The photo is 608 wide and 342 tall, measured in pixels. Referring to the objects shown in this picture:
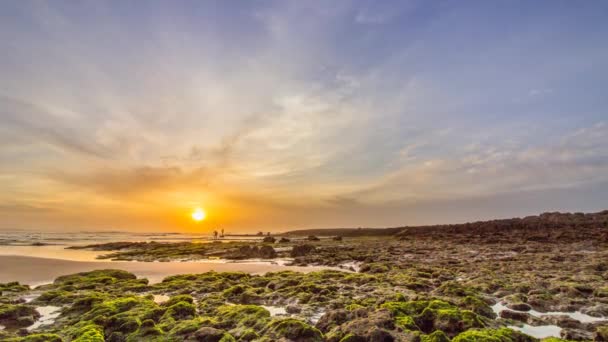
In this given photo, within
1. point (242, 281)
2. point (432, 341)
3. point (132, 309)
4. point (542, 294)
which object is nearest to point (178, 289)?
point (242, 281)

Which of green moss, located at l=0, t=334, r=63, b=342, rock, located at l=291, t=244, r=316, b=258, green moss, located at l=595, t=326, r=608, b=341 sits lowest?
rock, located at l=291, t=244, r=316, b=258

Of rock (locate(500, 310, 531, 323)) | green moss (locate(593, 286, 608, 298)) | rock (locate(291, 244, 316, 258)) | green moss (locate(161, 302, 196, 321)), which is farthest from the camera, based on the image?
rock (locate(291, 244, 316, 258))

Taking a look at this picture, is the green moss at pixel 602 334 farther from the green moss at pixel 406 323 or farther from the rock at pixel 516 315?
the green moss at pixel 406 323

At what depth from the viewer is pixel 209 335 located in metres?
9.11

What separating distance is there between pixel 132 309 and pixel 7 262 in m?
29.0

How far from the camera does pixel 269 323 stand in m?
9.72

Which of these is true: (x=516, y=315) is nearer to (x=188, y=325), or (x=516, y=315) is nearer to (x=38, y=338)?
(x=188, y=325)

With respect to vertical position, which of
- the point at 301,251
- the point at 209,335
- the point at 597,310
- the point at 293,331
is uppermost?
the point at 293,331

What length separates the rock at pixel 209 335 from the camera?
354 inches

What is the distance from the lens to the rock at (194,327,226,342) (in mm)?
9000

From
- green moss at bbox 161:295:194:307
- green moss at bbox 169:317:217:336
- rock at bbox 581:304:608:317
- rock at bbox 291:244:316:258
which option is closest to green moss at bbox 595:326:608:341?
rock at bbox 581:304:608:317

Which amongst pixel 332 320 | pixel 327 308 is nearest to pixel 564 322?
pixel 332 320

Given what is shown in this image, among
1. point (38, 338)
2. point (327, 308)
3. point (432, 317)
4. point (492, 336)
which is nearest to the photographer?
point (492, 336)

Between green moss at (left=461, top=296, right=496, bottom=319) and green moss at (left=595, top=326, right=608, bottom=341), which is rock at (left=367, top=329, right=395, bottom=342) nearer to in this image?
green moss at (left=461, top=296, right=496, bottom=319)
